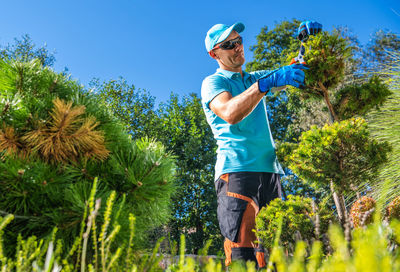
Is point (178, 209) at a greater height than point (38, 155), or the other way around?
point (178, 209)

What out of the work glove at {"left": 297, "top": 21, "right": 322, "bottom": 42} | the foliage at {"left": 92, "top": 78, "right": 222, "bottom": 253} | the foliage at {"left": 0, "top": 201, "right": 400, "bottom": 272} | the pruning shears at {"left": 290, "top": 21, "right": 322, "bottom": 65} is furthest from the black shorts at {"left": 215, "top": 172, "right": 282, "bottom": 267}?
the foliage at {"left": 92, "top": 78, "right": 222, "bottom": 253}

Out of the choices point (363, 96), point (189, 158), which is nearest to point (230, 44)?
point (363, 96)

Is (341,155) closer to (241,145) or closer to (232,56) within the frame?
(241,145)

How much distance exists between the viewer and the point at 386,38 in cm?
1569

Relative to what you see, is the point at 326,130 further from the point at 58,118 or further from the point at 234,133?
the point at 58,118

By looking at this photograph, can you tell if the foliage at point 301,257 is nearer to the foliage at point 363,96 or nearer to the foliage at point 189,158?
the foliage at point 363,96

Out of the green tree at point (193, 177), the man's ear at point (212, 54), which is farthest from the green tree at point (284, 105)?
the man's ear at point (212, 54)

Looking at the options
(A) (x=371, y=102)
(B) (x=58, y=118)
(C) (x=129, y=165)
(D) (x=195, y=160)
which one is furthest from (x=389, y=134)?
(D) (x=195, y=160)

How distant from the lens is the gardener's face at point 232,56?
240 cm

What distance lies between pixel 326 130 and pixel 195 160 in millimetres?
7780

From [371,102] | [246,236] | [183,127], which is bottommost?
[246,236]

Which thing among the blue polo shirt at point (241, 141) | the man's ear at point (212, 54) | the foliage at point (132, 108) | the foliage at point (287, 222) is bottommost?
the foliage at point (287, 222)

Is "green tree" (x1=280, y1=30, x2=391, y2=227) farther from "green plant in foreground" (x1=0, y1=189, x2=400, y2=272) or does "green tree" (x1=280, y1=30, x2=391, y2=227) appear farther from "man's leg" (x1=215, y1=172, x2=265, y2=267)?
"green plant in foreground" (x1=0, y1=189, x2=400, y2=272)

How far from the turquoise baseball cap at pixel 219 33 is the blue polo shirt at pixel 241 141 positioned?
0.30 m
